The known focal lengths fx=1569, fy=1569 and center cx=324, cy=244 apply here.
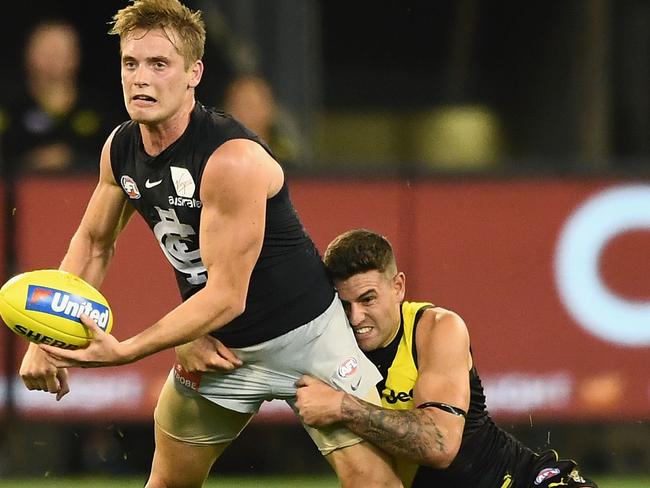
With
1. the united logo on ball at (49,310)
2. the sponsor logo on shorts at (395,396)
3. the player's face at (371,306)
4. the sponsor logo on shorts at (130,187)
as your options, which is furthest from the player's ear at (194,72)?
the sponsor logo on shorts at (395,396)

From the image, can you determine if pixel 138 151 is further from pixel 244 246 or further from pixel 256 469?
pixel 256 469

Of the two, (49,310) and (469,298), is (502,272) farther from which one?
(49,310)

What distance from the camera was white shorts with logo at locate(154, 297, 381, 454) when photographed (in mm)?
6438

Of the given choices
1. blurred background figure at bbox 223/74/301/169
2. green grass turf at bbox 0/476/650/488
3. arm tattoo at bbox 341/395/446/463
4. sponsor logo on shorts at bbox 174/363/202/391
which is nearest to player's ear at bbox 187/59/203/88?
sponsor logo on shorts at bbox 174/363/202/391

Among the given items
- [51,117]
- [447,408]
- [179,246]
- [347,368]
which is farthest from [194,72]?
[51,117]

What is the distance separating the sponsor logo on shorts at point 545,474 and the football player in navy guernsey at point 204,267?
2.12ft

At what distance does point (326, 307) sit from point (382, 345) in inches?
14.3

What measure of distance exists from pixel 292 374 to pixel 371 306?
460mm

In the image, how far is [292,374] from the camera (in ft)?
21.3

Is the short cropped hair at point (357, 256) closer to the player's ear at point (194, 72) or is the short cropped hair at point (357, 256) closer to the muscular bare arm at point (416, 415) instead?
the muscular bare arm at point (416, 415)

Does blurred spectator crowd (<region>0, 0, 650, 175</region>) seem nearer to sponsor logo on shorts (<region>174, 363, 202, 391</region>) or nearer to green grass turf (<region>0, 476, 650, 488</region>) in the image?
green grass turf (<region>0, 476, 650, 488</region>)

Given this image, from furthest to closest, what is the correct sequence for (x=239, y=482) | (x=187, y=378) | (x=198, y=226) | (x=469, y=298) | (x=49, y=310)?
(x=469, y=298) → (x=239, y=482) → (x=187, y=378) → (x=198, y=226) → (x=49, y=310)

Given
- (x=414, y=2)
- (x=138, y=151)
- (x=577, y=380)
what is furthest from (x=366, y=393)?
(x=414, y=2)

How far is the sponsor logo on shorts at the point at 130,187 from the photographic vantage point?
6.39 metres
